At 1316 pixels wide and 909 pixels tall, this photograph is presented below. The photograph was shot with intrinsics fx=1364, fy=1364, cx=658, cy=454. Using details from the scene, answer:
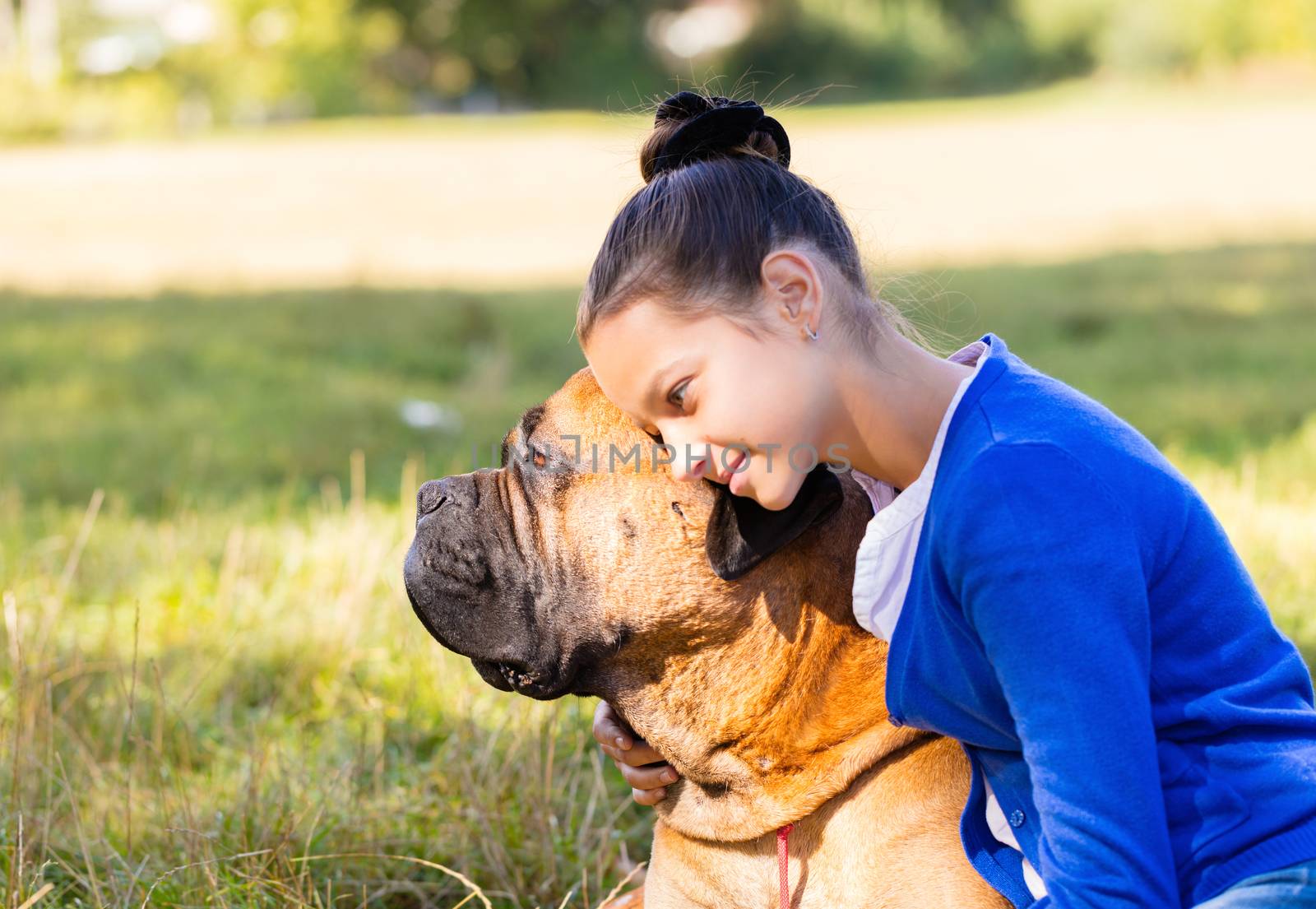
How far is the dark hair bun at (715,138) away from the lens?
7.50 feet

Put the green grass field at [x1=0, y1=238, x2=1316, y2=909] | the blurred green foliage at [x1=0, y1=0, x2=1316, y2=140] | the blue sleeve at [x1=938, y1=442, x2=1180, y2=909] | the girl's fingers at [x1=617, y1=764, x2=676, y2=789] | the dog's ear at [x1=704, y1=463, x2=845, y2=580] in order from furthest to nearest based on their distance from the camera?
the blurred green foliage at [x1=0, y1=0, x2=1316, y2=140]
the green grass field at [x1=0, y1=238, x2=1316, y2=909]
the girl's fingers at [x1=617, y1=764, x2=676, y2=789]
the dog's ear at [x1=704, y1=463, x2=845, y2=580]
the blue sleeve at [x1=938, y1=442, x2=1180, y2=909]

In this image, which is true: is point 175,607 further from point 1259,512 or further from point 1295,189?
point 1295,189

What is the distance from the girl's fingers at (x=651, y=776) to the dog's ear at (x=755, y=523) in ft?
1.57

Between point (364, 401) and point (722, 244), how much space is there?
5408mm

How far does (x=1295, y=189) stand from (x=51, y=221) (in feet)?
48.7

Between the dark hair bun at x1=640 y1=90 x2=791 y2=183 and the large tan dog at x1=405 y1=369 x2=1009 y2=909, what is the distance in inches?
16.5

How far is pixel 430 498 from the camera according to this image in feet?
8.50

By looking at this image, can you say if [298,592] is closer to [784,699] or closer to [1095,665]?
[784,699]

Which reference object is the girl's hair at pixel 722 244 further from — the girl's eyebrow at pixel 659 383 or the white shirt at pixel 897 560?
the white shirt at pixel 897 560

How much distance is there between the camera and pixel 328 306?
32.5ft

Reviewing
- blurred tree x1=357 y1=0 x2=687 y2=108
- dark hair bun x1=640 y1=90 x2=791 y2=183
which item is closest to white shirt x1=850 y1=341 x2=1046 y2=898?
dark hair bun x1=640 y1=90 x2=791 y2=183

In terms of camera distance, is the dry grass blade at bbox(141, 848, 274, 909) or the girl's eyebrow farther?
the dry grass blade at bbox(141, 848, 274, 909)

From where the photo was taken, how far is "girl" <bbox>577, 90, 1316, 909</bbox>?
1.80 metres

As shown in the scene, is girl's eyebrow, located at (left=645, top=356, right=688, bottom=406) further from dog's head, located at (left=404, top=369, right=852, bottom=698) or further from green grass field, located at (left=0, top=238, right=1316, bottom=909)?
green grass field, located at (left=0, top=238, right=1316, bottom=909)
